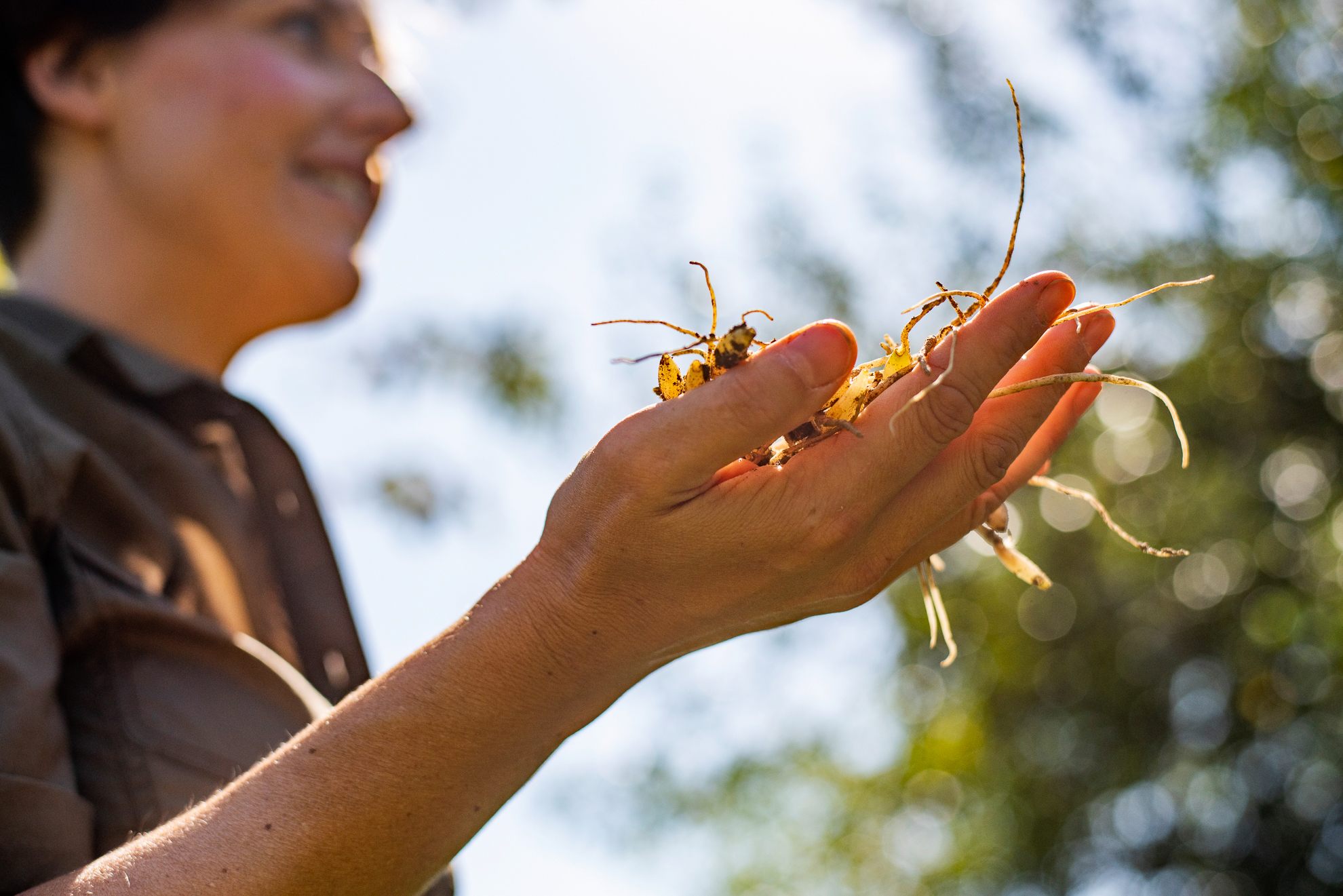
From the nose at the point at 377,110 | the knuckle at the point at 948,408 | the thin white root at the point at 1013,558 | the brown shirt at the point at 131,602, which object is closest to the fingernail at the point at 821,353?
the knuckle at the point at 948,408

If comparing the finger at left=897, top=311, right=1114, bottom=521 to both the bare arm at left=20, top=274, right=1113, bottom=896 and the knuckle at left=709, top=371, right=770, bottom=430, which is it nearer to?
the bare arm at left=20, top=274, right=1113, bottom=896

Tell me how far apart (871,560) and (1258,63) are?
23.1 feet

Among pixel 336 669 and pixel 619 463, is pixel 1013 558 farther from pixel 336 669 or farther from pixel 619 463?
pixel 336 669

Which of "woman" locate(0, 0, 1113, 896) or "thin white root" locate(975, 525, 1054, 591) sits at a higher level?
"woman" locate(0, 0, 1113, 896)

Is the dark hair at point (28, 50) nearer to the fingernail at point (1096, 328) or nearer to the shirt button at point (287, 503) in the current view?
the shirt button at point (287, 503)

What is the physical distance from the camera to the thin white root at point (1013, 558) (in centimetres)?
154

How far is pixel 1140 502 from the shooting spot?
8.25 m

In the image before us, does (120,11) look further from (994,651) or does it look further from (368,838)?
(994,651)

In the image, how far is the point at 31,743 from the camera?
1.26 m

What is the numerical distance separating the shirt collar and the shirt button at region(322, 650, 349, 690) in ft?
1.99

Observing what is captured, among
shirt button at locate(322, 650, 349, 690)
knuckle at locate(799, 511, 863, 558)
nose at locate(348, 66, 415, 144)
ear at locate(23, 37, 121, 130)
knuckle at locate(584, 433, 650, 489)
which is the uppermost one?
ear at locate(23, 37, 121, 130)

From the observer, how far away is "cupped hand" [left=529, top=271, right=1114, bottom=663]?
1.08 m

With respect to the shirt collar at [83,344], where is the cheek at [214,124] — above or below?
above

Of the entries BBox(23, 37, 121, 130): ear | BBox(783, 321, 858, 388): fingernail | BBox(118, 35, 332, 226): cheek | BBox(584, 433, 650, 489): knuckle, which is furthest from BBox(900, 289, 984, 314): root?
BBox(23, 37, 121, 130): ear
